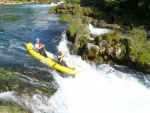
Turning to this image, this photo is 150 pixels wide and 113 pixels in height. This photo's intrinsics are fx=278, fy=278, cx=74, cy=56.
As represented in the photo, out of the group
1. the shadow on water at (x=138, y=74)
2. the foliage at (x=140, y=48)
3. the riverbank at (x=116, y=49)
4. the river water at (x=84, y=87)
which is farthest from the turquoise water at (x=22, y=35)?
the foliage at (x=140, y=48)

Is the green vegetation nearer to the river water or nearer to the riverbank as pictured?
the river water

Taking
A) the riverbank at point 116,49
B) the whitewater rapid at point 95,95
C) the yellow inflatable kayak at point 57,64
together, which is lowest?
the whitewater rapid at point 95,95

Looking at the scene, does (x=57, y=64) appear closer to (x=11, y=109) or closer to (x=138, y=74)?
(x=138, y=74)

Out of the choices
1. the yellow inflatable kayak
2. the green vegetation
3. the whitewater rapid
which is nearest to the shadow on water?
the whitewater rapid

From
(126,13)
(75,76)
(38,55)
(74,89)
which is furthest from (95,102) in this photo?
(126,13)

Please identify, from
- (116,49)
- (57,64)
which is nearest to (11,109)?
(57,64)

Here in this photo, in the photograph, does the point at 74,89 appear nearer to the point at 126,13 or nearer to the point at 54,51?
the point at 54,51

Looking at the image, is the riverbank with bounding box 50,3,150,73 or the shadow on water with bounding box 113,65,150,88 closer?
the shadow on water with bounding box 113,65,150,88

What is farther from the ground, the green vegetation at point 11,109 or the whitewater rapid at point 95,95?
the green vegetation at point 11,109

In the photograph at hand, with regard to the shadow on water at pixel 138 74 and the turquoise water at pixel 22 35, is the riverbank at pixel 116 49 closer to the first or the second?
the shadow on water at pixel 138 74

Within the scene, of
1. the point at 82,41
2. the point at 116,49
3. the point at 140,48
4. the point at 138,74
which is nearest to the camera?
the point at 138,74

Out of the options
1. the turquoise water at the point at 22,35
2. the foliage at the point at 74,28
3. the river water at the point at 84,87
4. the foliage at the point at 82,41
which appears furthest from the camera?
the foliage at the point at 74,28

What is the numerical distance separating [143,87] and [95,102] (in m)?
3.07

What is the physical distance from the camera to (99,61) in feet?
56.5
